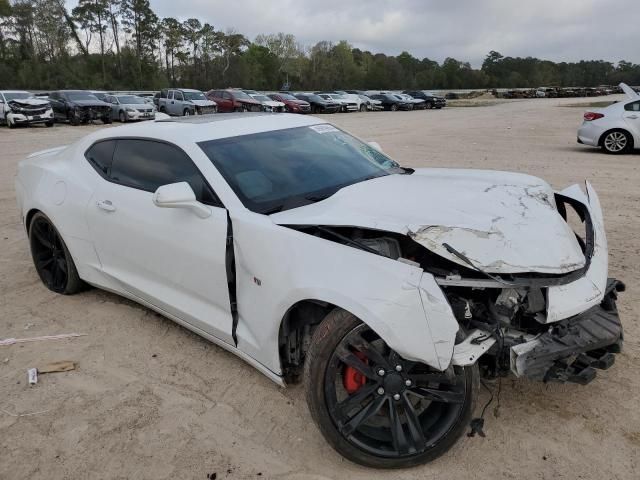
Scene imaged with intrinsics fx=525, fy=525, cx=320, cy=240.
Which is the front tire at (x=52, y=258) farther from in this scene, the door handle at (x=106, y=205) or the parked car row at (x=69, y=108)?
the parked car row at (x=69, y=108)

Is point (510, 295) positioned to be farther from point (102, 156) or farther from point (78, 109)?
point (78, 109)

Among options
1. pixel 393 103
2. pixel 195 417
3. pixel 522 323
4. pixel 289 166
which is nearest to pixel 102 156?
pixel 289 166

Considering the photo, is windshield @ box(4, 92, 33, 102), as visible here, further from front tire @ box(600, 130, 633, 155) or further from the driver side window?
front tire @ box(600, 130, 633, 155)

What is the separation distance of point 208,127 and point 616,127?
1153 cm

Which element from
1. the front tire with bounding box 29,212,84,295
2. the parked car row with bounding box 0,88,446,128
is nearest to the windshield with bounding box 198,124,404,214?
the front tire with bounding box 29,212,84,295

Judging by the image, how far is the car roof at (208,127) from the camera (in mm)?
3480

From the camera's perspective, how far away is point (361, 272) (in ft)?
7.75

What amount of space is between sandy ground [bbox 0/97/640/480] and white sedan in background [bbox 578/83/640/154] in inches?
359

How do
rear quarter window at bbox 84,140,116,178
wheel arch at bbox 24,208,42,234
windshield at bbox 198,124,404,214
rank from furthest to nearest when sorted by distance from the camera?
wheel arch at bbox 24,208,42,234 → rear quarter window at bbox 84,140,116,178 → windshield at bbox 198,124,404,214

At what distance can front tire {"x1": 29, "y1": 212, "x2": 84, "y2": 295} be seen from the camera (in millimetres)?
4352

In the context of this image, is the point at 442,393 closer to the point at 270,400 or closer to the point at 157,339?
the point at 270,400

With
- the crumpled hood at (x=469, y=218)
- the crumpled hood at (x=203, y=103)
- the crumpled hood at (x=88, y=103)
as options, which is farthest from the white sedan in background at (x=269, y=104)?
the crumpled hood at (x=469, y=218)

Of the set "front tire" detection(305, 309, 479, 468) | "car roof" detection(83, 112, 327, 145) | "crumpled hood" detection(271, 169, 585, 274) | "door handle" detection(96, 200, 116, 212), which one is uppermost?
"car roof" detection(83, 112, 327, 145)

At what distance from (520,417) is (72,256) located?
11.4ft
